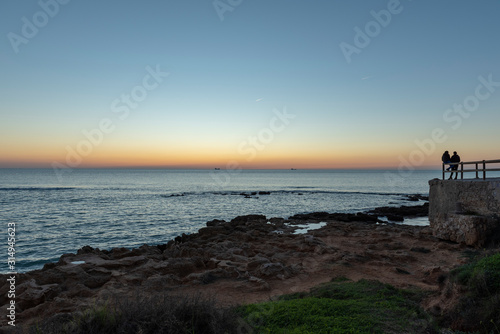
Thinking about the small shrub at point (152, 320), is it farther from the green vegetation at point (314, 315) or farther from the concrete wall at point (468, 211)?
the concrete wall at point (468, 211)

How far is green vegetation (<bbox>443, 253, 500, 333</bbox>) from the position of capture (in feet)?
18.6

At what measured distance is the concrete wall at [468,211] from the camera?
14562mm

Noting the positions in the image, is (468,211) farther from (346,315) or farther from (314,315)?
(314,315)

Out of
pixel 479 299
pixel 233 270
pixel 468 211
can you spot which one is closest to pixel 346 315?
pixel 479 299

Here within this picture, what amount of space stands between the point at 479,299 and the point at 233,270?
8.57 m

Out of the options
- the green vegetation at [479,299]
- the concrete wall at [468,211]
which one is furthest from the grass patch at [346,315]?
the concrete wall at [468,211]

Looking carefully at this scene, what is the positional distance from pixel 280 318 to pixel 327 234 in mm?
15788

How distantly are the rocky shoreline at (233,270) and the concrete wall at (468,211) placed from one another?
84cm

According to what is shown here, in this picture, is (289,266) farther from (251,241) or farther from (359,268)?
(251,241)

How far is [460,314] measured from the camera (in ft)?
20.2

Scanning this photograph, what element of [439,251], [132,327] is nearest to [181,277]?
[132,327]

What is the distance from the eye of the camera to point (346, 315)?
622 cm

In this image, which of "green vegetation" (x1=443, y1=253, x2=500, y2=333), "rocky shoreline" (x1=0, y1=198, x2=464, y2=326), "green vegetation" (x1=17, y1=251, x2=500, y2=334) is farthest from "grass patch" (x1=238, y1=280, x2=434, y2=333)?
"rocky shoreline" (x1=0, y1=198, x2=464, y2=326)

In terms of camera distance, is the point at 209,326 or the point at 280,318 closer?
the point at 209,326
